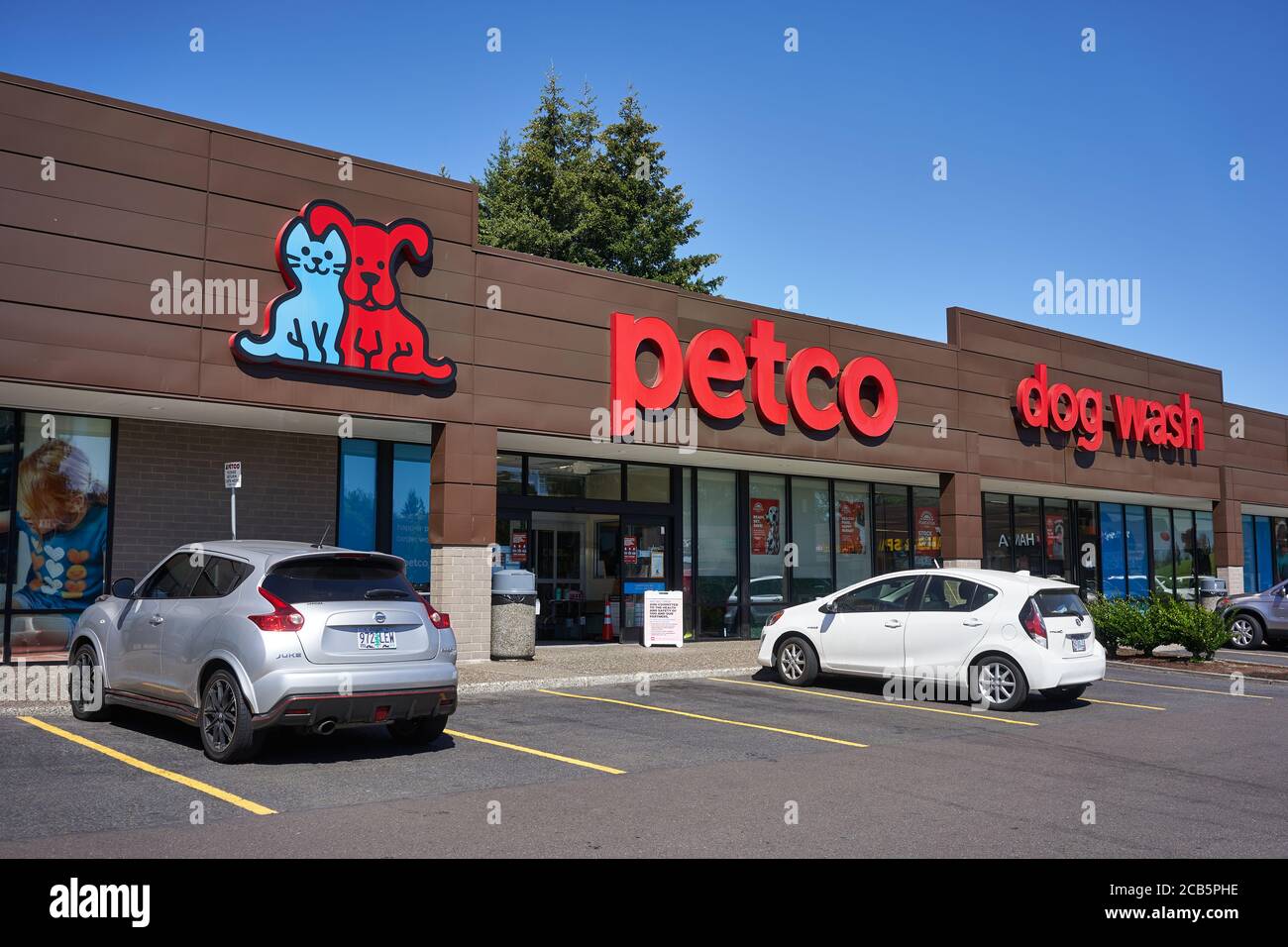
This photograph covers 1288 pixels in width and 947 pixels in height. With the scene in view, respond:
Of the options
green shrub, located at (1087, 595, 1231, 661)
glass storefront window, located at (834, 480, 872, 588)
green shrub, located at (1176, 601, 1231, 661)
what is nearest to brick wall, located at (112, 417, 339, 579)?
glass storefront window, located at (834, 480, 872, 588)

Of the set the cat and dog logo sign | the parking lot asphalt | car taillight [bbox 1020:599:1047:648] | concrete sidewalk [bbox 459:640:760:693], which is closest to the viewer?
the parking lot asphalt

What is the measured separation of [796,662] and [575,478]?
6.88 meters

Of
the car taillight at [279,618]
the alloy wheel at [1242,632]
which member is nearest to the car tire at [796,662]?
the car taillight at [279,618]

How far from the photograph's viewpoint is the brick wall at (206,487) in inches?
638

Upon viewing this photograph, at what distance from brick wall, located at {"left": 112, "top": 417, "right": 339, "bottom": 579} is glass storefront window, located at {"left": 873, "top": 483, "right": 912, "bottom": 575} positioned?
42.1 ft

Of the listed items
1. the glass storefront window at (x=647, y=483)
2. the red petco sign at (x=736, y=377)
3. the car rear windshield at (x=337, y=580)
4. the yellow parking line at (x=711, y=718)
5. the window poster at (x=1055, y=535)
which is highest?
the red petco sign at (x=736, y=377)

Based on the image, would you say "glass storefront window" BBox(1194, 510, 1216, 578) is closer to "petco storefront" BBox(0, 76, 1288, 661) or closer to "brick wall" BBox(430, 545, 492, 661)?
"petco storefront" BBox(0, 76, 1288, 661)

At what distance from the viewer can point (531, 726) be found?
11312mm

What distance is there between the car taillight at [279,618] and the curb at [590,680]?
4770mm

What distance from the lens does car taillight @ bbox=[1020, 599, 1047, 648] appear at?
13.0m

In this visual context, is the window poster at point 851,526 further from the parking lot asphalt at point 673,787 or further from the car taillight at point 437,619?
the car taillight at point 437,619

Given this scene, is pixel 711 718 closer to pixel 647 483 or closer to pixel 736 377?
pixel 736 377

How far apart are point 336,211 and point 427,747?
873 cm
